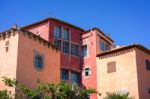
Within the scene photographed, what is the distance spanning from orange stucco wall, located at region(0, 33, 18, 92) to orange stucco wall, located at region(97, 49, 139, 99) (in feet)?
38.9

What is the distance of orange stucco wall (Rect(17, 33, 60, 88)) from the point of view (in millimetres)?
25562

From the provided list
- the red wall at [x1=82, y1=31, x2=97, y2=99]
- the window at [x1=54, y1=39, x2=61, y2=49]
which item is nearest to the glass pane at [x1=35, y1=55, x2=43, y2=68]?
the window at [x1=54, y1=39, x2=61, y2=49]

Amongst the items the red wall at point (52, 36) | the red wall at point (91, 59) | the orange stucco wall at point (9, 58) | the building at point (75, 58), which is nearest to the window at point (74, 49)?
the building at point (75, 58)

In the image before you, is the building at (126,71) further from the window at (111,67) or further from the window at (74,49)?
the window at (74,49)

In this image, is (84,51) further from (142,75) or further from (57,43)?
(142,75)

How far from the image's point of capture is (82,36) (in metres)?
38.6

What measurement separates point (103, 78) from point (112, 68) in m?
1.64

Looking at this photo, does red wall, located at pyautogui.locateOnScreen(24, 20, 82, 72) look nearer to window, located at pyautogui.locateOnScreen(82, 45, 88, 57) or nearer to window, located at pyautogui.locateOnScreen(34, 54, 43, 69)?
window, located at pyautogui.locateOnScreen(82, 45, 88, 57)

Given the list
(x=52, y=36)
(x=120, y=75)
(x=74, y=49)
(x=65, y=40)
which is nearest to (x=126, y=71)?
(x=120, y=75)

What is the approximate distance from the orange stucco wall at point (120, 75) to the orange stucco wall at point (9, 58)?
1187cm

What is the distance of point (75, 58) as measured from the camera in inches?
1463

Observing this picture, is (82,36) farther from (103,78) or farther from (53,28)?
(103,78)

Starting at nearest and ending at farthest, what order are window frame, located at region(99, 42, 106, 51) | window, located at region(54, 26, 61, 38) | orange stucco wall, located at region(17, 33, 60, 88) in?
orange stucco wall, located at region(17, 33, 60, 88) → window, located at region(54, 26, 61, 38) → window frame, located at region(99, 42, 106, 51)

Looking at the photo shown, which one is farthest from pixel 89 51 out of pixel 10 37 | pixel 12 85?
pixel 12 85
